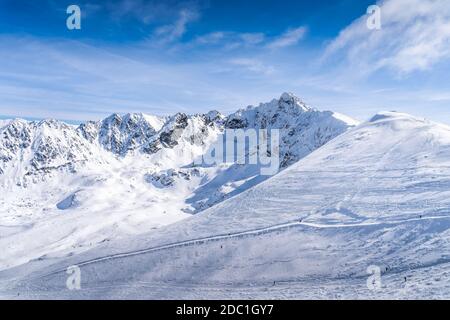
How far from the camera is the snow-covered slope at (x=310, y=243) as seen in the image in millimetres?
27750

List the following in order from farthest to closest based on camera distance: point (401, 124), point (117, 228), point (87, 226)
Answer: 1. point (87, 226)
2. point (117, 228)
3. point (401, 124)

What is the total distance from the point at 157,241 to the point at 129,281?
31.2ft

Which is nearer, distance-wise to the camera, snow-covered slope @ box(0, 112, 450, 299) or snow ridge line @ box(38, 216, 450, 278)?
snow-covered slope @ box(0, 112, 450, 299)

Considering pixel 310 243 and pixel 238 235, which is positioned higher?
pixel 310 243

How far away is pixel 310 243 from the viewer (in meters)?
34.3

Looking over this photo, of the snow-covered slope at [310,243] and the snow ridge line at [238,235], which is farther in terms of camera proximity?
the snow ridge line at [238,235]

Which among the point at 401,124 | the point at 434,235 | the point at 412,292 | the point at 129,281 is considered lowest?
the point at 129,281

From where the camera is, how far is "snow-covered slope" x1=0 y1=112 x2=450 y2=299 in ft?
91.0

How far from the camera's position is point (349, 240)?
32812 mm

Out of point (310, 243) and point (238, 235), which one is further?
point (238, 235)

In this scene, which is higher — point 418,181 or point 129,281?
point 418,181
